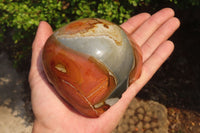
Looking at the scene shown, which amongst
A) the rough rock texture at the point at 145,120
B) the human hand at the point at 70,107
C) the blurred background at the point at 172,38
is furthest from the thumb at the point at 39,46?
the rough rock texture at the point at 145,120

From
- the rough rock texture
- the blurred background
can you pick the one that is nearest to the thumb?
the blurred background

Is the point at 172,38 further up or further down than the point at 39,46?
further down

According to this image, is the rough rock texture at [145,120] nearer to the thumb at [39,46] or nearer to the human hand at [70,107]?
the human hand at [70,107]

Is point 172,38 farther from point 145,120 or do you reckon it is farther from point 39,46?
point 39,46

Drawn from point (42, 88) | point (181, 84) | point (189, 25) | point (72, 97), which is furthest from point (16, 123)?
point (189, 25)

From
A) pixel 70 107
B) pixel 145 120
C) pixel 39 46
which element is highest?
pixel 39 46

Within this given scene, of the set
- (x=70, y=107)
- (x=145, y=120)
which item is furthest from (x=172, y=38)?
(x=70, y=107)

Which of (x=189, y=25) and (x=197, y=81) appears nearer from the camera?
(x=197, y=81)

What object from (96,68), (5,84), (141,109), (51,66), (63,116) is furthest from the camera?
(5,84)

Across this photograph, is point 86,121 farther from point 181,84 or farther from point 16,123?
point 181,84
